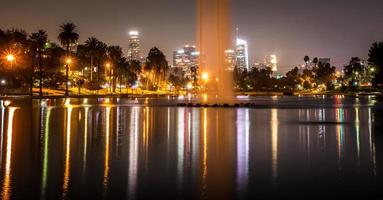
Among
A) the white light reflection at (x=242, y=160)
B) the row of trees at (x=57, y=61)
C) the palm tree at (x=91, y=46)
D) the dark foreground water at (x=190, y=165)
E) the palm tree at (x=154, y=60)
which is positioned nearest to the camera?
the dark foreground water at (x=190, y=165)

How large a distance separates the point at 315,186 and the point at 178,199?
120 inches

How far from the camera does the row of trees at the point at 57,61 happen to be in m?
106

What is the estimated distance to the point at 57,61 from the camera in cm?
13100

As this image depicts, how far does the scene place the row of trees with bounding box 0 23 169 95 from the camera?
105500mm

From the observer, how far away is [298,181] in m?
10.3

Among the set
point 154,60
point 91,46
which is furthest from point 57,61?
point 154,60

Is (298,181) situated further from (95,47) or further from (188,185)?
(95,47)

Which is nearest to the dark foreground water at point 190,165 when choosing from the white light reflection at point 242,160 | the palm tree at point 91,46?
the white light reflection at point 242,160

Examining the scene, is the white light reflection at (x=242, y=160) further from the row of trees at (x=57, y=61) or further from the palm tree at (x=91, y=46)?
the palm tree at (x=91, y=46)

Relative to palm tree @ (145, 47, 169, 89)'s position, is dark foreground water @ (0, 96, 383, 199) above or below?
below

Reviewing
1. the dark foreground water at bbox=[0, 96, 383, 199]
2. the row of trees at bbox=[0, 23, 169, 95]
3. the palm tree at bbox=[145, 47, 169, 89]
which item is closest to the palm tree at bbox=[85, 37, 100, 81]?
the row of trees at bbox=[0, 23, 169, 95]

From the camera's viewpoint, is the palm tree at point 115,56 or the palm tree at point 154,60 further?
the palm tree at point 154,60

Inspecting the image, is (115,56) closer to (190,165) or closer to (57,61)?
(57,61)

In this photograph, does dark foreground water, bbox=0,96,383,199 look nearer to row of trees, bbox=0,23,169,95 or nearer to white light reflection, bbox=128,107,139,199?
white light reflection, bbox=128,107,139,199
